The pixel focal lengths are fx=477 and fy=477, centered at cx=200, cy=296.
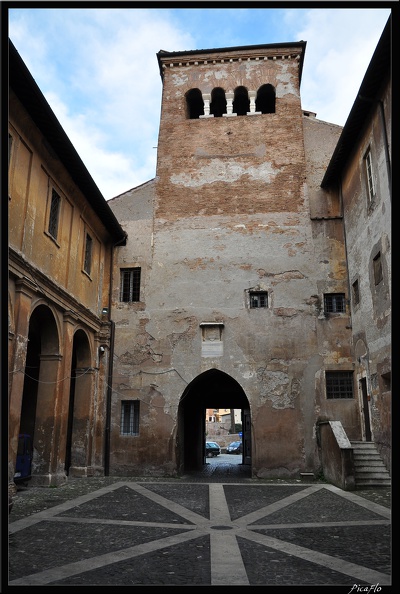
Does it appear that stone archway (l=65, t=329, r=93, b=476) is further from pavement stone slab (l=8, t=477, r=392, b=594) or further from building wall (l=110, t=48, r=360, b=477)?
pavement stone slab (l=8, t=477, r=392, b=594)

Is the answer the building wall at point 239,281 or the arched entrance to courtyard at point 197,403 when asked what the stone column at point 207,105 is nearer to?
the building wall at point 239,281

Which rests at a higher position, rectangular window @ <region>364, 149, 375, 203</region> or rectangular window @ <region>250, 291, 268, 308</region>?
rectangular window @ <region>364, 149, 375, 203</region>

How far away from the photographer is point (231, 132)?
60.3ft

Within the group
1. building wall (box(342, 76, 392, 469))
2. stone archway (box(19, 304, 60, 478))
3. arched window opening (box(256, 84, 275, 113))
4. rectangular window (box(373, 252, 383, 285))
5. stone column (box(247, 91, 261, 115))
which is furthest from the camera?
arched window opening (box(256, 84, 275, 113))

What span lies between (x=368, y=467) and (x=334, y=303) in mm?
5433

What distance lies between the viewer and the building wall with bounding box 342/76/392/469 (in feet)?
38.2

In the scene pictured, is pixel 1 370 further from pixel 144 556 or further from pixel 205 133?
pixel 205 133

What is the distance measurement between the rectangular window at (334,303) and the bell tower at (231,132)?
11.3 feet

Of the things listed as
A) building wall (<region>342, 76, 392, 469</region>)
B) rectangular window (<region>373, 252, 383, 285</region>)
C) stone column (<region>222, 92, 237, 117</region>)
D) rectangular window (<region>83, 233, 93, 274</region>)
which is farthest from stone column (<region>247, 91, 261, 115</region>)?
rectangular window (<region>373, 252, 383, 285</region>)

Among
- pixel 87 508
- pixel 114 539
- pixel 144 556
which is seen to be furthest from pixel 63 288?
pixel 144 556

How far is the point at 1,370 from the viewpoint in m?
3.45

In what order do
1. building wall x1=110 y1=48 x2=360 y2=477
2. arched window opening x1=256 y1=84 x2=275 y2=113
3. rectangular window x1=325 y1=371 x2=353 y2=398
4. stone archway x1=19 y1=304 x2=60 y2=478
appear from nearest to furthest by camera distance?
stone archway x1=19 y1=304 x2=60 y2=478
rectangular window x1=325 y1=371 x2=353 y2=398
building wall x1=110 y1=48 x2=360 y2=477
arched window opening x1=256 y1=84 x2=275 y2=113

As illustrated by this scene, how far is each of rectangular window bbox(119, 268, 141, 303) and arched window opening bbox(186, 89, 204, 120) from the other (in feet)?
24.3

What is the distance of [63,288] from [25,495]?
5178 millimetres
